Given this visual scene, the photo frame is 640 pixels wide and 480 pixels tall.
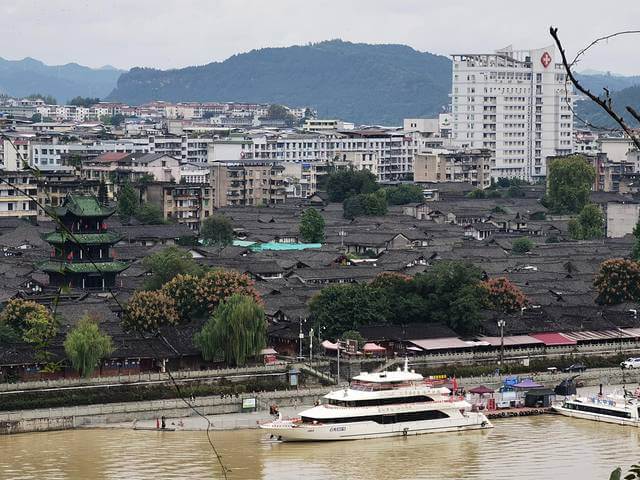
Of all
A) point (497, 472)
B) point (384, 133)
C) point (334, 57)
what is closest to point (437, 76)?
point (334, 57)

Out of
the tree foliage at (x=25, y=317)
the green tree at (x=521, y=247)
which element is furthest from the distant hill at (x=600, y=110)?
the tree foliage at (x=25, y=317)

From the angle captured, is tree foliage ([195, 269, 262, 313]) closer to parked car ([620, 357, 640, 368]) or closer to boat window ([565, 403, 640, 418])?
parked car ([620, 357, 640, 368])

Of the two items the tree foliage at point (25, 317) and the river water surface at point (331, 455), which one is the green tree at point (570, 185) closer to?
the tree foliage at point (25, 317)

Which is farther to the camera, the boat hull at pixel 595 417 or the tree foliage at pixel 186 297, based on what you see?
the tree foliage at pixel 186 297

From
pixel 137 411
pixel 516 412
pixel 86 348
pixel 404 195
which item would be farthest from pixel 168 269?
pixel 404 195

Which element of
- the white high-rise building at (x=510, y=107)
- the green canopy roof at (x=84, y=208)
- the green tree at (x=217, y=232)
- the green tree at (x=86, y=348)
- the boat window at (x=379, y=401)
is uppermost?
the white high-rise building at (x=510, y=107)

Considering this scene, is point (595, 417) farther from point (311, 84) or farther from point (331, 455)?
point (311, 84)
